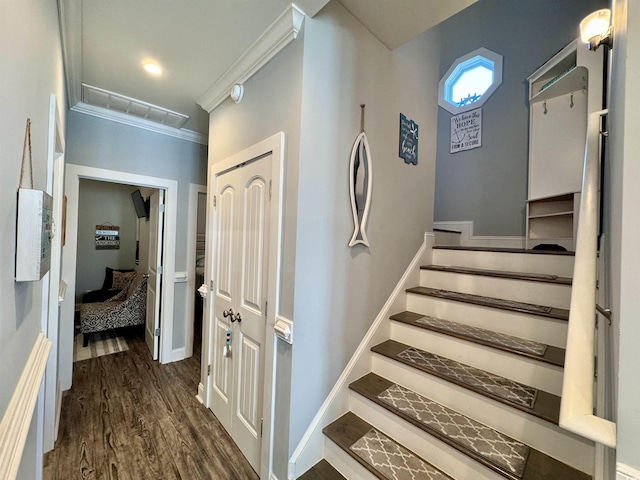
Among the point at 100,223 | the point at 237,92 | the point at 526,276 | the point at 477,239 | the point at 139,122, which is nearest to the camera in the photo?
the point at 526,276

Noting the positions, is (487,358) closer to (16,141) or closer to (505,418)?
(505,418)

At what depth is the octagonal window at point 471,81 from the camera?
342cm

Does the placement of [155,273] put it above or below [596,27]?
below

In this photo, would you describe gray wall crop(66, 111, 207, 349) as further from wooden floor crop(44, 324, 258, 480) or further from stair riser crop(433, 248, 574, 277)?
stair riser crop(433, 248, 574, 277)

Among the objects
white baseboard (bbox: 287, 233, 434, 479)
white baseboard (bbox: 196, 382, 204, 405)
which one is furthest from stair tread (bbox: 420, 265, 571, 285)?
white baseboard (bbox: 196, 382, 204, 405)

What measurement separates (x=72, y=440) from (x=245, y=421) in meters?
1.23

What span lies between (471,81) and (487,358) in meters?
3.79

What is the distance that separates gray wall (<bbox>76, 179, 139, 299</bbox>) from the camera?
4.77 meters

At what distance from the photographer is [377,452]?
1374 millimetres

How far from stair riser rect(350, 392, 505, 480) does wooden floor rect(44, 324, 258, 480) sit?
2.74 ft

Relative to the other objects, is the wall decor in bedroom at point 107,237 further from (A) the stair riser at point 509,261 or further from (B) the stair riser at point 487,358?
(A) the stair riser at point 509,261

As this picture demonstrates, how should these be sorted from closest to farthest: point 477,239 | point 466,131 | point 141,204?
point 477,239 → point 466,131 → point 141,204

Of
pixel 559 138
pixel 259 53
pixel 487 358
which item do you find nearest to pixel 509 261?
pixel 487 358

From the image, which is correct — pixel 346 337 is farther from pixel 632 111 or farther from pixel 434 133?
pixel 434 133
